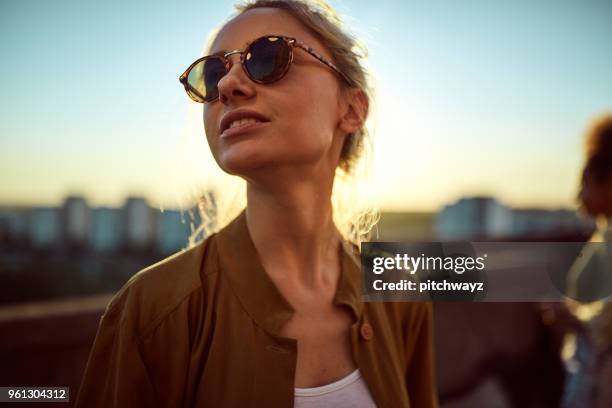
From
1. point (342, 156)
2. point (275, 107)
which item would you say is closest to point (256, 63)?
point (275, 107)

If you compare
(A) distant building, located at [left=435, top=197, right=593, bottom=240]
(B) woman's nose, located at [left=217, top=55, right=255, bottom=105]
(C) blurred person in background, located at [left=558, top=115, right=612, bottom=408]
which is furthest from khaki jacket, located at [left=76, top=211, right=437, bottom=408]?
(A) distant building, located at [left=435, top=197, right=593, bottom=240]

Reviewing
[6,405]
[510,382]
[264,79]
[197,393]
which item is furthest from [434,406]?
[510,382]

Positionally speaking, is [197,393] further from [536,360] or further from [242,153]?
[536,360]

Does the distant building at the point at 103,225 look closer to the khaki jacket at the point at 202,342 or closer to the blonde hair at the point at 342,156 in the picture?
the blonde hair at the point at 342,156

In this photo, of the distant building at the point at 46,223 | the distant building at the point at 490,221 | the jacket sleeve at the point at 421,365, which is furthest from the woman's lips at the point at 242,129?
the distant building at the point at 46,223

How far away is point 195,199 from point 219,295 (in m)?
0.76

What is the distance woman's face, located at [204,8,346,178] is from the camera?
51.0 inches

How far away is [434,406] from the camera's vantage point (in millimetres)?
1731

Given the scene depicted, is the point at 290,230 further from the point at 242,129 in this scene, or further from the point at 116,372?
the point at 116,372

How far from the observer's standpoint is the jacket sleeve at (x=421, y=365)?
1.72 meters

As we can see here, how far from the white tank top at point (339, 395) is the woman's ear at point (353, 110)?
2.62 ft

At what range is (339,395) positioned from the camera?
132 cm

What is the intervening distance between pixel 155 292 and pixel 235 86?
1.97 ft

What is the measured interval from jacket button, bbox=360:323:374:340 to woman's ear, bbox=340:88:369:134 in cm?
66
